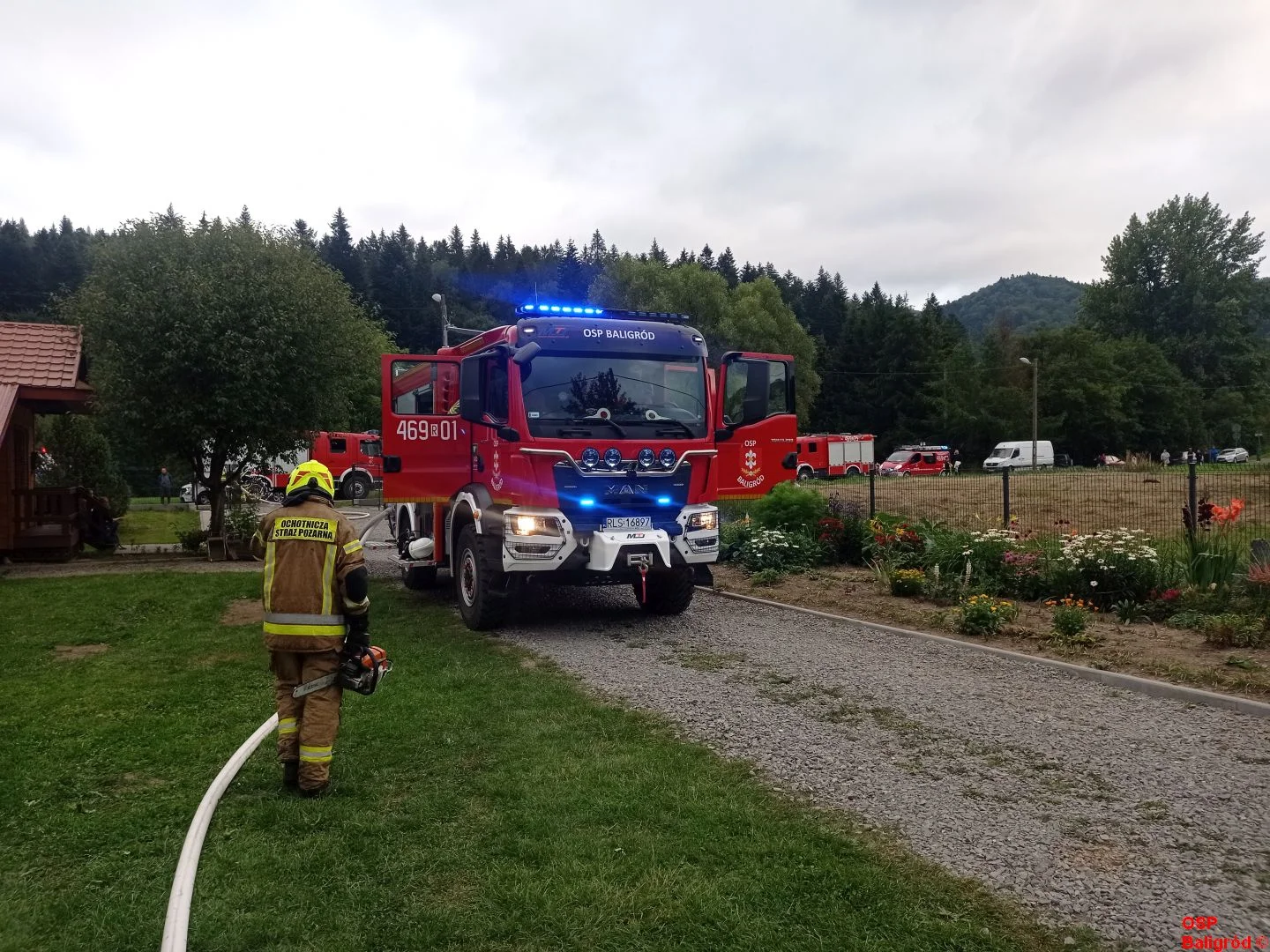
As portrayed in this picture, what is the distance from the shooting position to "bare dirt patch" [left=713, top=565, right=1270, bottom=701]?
6.86 m

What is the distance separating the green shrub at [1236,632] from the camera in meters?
7.70

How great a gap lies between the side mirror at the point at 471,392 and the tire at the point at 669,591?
2.54 meters

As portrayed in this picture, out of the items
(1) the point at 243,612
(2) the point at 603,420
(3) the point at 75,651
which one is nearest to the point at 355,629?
(2) the point at 603,420

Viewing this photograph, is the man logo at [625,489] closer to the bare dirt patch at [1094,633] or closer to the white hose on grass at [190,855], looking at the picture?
the bare dirt patch at [1094,633]

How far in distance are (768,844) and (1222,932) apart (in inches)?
66.7

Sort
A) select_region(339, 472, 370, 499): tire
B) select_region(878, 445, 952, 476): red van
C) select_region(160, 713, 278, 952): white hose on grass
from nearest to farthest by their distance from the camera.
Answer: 1. select_region(160, 713, 278, 952): white hose on grass
2. select_region(339, 472, 370, 499): tire
3. select_region(878, 445, 952, 476): red van

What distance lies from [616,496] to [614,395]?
1.03 metres

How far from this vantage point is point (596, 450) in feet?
29.5

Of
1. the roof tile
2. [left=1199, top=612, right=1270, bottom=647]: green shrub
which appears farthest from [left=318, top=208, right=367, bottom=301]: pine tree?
[left=1199, top=612, right=1270, bottom=647]: green shrub

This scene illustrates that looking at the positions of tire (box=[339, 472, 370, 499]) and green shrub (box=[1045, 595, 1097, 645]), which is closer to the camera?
green shrub (box=[1045, 595, 1097, 645])

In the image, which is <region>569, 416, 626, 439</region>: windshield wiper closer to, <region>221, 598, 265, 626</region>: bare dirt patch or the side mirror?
the side mirror

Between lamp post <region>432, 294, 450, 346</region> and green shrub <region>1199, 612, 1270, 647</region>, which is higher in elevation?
lamp post <region>432, 294, 450, 346</region>

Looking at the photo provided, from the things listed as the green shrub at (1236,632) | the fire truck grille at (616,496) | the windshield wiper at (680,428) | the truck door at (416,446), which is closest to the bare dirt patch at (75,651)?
the truck door at (416,446)

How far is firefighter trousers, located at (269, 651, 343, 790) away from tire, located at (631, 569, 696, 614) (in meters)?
5.36
